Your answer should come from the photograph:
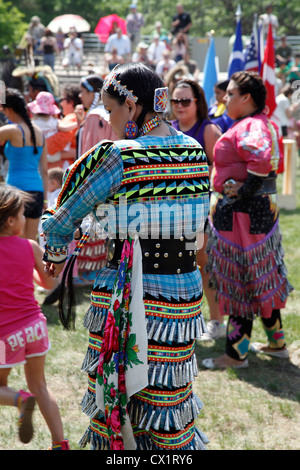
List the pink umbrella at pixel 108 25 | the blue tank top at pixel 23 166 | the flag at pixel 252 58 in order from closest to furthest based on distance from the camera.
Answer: the blue tank top at pixel 23 166 < the flag at pixel 252 58 < the pink umbrella at pixel 108 25

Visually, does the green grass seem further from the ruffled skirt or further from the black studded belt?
the black studded belt

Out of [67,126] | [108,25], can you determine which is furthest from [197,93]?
[108,25]

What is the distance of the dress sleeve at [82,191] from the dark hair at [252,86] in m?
2.23

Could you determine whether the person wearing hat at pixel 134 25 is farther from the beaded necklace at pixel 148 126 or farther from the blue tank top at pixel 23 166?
the beaded necklace at pixel 148 126

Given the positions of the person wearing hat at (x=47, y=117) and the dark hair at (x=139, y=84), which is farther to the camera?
the person wearing hat at (x=47, y=117)

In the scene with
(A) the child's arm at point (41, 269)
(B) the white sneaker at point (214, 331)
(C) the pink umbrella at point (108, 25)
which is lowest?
(B) the white sneaker at point (214, 331)

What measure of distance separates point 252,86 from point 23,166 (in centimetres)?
224

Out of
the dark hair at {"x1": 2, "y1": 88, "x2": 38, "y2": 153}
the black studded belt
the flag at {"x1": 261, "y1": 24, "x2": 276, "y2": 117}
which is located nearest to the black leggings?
the black studded belt

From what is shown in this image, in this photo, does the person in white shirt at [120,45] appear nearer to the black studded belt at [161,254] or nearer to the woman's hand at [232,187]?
the woman's hand at [232,187]

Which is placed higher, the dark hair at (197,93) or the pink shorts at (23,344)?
the dark hair at (197,93)

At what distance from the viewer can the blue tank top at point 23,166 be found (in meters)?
5.49

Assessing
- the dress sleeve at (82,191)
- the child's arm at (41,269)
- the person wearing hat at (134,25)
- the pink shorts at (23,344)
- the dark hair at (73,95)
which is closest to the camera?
the dress sleeve at (82,191)

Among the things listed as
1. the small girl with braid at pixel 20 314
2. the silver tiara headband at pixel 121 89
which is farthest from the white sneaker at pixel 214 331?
the silver tiara headband at pixel 121 89
